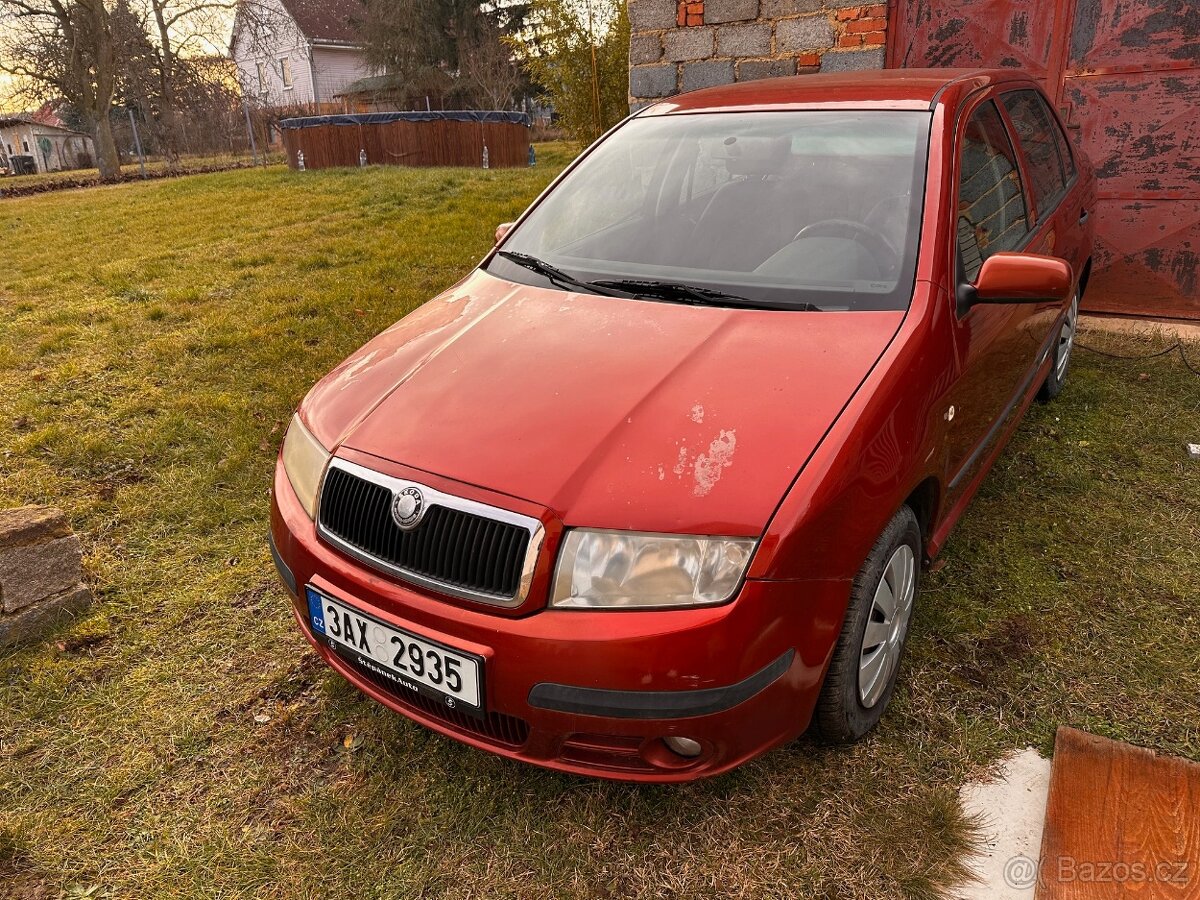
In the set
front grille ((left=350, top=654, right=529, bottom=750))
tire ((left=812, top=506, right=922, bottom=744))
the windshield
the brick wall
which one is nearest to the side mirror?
the windshield

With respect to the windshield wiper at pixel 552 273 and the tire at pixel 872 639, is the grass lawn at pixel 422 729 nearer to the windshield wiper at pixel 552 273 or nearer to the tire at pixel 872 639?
the tire at pixel 872 639

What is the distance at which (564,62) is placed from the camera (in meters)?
11.4

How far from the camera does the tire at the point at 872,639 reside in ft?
6.23

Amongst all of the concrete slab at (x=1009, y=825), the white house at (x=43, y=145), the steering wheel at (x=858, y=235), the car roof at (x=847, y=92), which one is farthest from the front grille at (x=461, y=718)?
the white house at (x=43, y=145)

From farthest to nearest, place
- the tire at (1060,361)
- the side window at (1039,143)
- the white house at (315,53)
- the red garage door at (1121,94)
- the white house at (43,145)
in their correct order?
the white house at (315,53) → the white house at (43,145) → the red garage door at (1121,94) → the tire at (1060,361) → the side window at (1039,143)

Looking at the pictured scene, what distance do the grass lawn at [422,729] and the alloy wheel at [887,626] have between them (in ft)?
0.59

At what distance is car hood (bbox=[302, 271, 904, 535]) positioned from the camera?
5.60 ft

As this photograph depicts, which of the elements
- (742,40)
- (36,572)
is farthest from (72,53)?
(36,572)

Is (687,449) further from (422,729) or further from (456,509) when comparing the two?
(422,729)

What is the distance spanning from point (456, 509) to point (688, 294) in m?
1.01

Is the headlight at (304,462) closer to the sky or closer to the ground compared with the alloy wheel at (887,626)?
closer to the sky

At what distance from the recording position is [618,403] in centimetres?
192

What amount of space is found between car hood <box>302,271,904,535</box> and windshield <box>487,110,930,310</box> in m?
0.17

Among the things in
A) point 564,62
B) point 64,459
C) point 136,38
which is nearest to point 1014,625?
point 64,459
